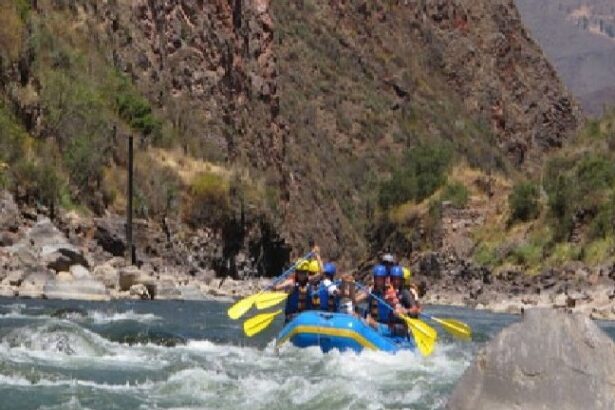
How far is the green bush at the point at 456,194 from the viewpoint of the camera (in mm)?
55188

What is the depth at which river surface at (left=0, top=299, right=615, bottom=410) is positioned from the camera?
426 inches

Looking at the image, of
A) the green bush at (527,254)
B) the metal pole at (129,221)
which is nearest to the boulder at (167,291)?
the metal pole at (129,221)

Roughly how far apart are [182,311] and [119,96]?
68.0 feet

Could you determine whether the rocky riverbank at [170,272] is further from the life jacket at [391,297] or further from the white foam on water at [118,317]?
the life jacket at [391,297]

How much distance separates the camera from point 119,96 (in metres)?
44.1

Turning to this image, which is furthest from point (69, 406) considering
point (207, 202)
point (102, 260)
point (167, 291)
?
point (207, 202)

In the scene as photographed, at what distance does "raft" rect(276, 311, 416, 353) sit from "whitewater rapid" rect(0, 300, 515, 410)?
0.17 m

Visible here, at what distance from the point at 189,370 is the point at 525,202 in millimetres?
37308

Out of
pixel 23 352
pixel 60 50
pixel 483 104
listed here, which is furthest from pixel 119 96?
pixel 483 104

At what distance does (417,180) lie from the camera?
59.4 m

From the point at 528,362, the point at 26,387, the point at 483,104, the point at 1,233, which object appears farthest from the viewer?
the point at 483,104

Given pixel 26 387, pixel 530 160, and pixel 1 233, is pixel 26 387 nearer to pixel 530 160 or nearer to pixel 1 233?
pixel 1 233

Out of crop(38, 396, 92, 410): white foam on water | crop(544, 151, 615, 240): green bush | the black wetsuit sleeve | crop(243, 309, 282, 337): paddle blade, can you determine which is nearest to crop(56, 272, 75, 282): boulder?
crop(243, 309, 282, 337): paddle blade

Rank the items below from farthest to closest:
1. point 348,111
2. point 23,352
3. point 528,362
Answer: point 348,111
point 23,352
point 528,362
